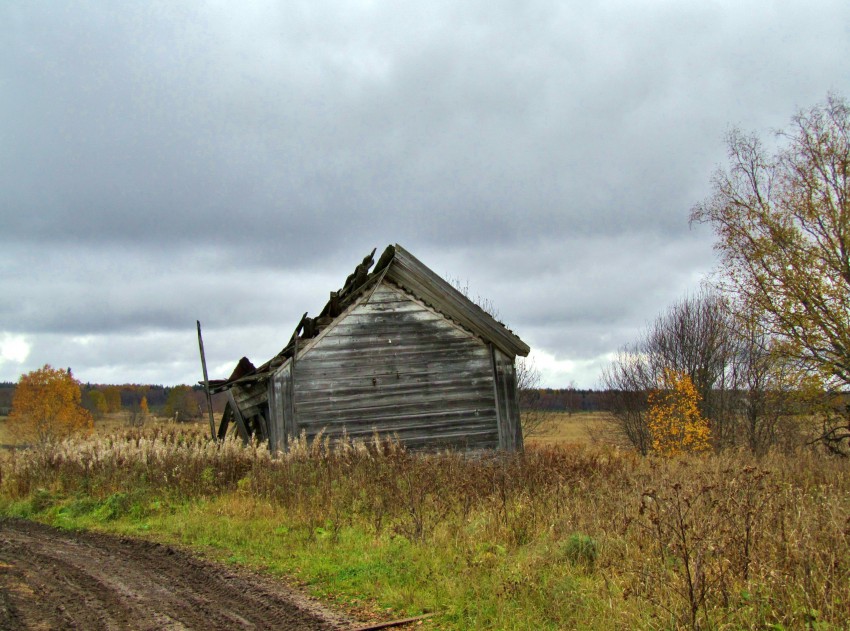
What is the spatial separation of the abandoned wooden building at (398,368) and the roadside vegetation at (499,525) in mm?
2116

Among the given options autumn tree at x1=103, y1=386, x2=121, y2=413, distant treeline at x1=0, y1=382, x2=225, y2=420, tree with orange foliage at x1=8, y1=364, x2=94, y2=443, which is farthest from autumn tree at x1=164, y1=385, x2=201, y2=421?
tree with orange foliage at x1=8, y1=364, x2=94, y2=443

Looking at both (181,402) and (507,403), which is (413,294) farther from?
(181,402)

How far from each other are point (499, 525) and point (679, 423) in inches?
824

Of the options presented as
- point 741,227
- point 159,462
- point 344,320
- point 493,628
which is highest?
point 741,227

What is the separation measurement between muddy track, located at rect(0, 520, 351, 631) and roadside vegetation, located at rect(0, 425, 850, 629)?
1.75 ft

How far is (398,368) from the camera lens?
16484 mm

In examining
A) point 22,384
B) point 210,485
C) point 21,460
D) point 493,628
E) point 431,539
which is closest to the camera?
point 493,628

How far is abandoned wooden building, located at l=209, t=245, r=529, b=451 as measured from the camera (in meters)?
16.0

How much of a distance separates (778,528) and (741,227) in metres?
19.4

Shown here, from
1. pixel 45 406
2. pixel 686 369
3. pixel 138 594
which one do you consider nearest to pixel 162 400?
pixel 45 406

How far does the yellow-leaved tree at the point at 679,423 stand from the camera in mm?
26469

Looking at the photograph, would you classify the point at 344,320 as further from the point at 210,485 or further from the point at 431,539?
the point at 431,539

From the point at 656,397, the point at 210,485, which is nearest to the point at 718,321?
the point at 656,397

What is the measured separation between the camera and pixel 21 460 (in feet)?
51.9
